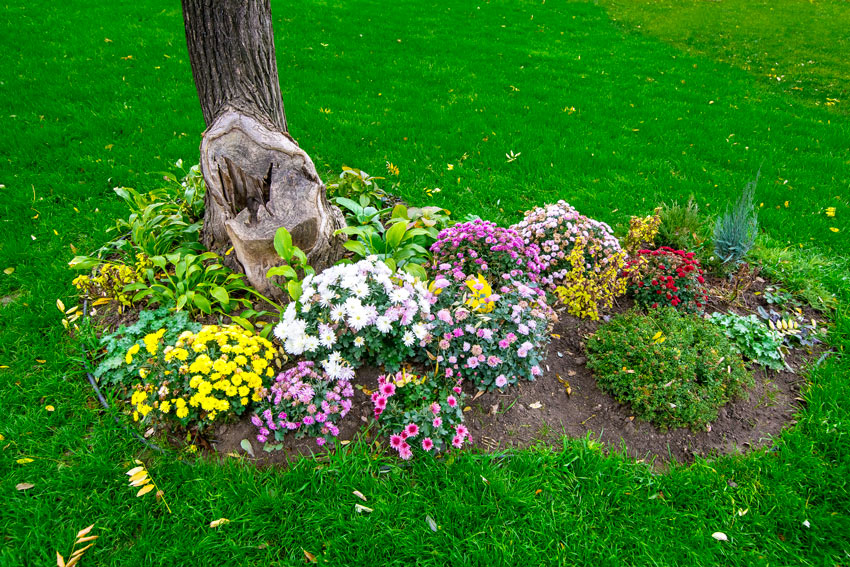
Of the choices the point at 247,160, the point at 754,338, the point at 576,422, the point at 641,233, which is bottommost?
the point at 576,422

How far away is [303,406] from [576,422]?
1487 millimetres

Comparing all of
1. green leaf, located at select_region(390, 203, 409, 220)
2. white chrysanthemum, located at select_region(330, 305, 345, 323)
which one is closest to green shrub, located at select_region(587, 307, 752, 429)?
white chrysanthemum, located at select_region(330, 305, 345, 323)

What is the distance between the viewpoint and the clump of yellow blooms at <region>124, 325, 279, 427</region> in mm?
2279

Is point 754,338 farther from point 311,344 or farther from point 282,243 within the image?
point 282,243

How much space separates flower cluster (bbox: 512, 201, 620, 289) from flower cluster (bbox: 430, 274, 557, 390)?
683mm

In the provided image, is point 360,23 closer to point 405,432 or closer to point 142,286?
point 142,286

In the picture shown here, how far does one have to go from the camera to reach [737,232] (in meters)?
3.39

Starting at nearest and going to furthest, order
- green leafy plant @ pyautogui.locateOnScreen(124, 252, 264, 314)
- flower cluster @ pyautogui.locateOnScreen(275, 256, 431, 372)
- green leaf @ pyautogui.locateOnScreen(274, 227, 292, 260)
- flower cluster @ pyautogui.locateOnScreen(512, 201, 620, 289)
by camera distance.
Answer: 1. flower cluster @ pyautogui.locateOnScreen(275, 256, 431, 372)
2. green leaf @ pyautogui.locateOnScreen(274, 227, 292, 260)
3. green leafy plant @ pyautogui.locateOnScreen(124, 252, 264, 314)
4. flower cluster @ pyautogui.locateOnScreen(512, 201, 620, 289)

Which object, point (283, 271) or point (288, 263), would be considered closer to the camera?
point (283, 271)

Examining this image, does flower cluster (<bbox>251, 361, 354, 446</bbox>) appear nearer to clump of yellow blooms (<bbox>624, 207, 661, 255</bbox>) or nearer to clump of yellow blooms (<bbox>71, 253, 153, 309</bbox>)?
clump of yellow blooms (<bbox>71, 253, 153, 309</bbox>)

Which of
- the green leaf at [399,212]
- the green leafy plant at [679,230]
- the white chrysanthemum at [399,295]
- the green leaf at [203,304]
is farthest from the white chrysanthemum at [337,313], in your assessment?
the green leafy plant at [679,230]

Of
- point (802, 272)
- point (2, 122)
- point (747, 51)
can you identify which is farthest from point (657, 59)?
point (2, 122)

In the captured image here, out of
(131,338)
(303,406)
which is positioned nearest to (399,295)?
(303,406)

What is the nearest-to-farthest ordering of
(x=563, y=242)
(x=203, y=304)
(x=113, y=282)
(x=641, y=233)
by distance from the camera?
1. (x=203, y=304)
2. (x=113, y=282)
3. (x=563, y=242)
4. (x=641, y=233)
